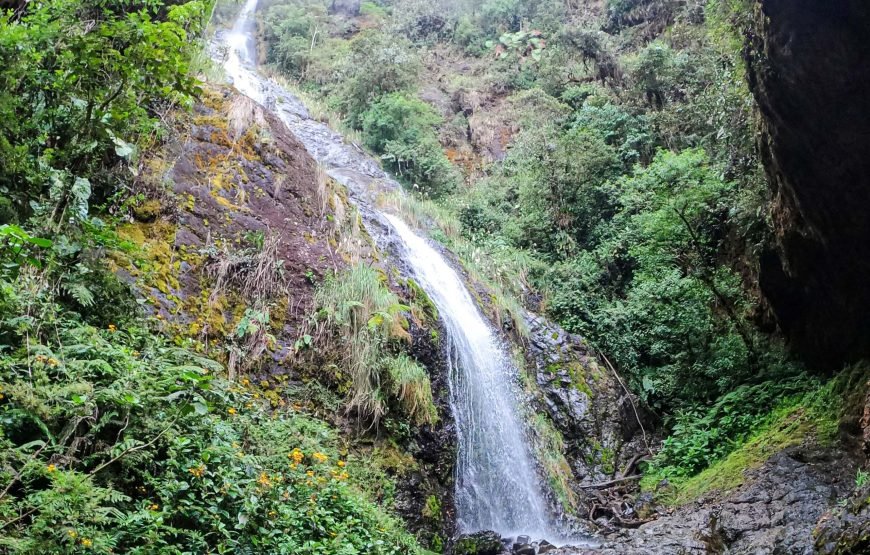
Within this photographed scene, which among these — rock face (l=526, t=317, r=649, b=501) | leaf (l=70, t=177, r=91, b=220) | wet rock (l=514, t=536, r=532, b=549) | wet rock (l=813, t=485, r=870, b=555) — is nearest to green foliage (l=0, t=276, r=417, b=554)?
leaf (l=70, t=177, r=91, b=220)

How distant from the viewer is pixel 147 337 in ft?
17.5

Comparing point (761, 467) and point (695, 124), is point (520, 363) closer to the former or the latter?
point (761, 467)

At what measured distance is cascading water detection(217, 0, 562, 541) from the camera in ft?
28.1

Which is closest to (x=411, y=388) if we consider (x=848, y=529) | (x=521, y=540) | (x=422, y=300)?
(x=422, y=300)

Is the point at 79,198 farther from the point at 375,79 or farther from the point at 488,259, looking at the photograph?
the point at 375,79

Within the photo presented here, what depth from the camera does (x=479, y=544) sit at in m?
7.37

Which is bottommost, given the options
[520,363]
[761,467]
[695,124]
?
[520,363]

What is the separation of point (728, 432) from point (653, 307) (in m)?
3.30

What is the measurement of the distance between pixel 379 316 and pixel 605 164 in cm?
1008

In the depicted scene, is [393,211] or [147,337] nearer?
[147,337]

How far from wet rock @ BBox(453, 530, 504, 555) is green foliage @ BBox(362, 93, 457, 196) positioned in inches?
485

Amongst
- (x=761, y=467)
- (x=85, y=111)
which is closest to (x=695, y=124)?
(x=761, y=467)

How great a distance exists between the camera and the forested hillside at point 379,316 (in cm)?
415

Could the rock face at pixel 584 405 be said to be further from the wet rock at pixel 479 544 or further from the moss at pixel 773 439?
the wet rock at pixel 479 544
